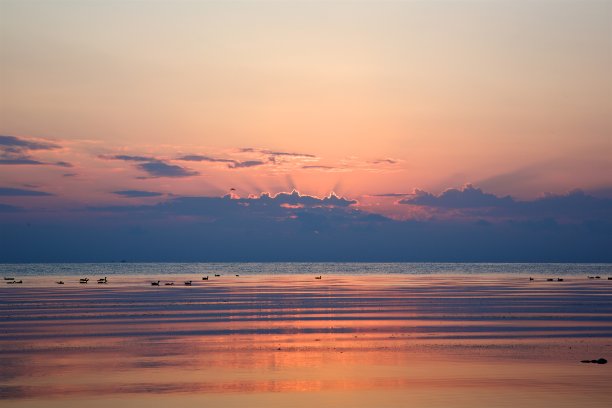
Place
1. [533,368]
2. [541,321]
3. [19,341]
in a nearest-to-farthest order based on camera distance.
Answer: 1. [533,368]
2. [19,341]
3. [541,321]

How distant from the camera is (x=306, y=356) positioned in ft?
123

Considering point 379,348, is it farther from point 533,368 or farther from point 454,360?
point 533,368

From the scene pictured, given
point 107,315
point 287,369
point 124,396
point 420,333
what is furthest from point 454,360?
point 107,315

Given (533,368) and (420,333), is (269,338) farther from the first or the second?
(533,368)

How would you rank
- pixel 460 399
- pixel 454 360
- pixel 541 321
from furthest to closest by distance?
pixel 541 321 → pixel 454 360 → pixel 460 399

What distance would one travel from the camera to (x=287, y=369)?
112 feet

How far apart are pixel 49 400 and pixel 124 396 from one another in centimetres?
245

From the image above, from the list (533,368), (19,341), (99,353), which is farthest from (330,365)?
(19,341)

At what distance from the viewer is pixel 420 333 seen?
47.2m

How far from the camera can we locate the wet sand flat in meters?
28.5

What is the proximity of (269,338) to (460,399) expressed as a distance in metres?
18.6

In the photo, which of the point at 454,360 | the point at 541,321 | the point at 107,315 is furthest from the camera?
the point at 107,315

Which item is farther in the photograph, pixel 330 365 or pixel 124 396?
pixel 330 365

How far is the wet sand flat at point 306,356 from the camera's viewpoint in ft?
93.4
